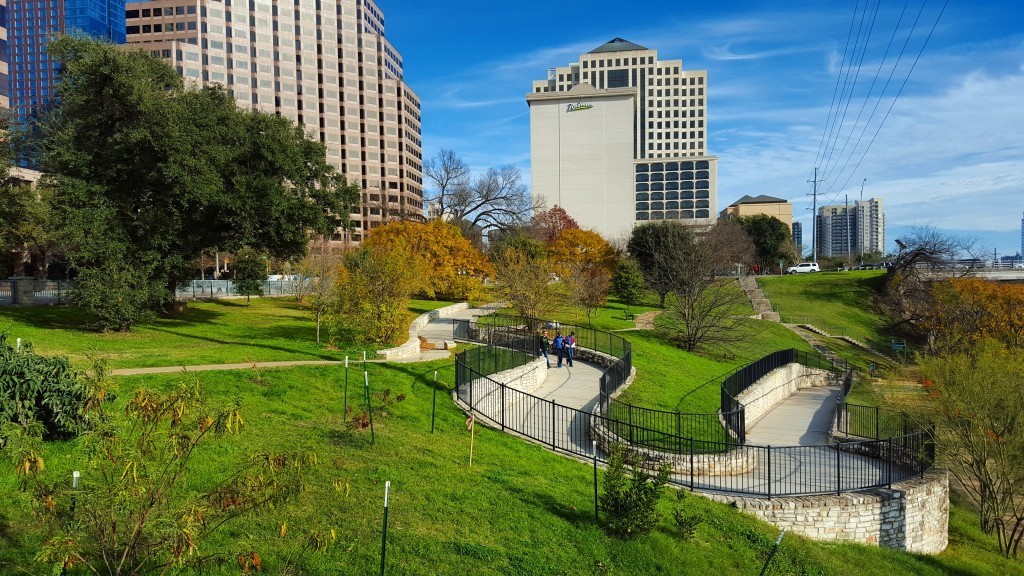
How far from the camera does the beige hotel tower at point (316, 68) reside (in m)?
101

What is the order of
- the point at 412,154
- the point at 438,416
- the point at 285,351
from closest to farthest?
the point at 438,416 → the point at 285,351 → the point at 412,154

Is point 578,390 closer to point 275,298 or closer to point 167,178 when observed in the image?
point 167,178

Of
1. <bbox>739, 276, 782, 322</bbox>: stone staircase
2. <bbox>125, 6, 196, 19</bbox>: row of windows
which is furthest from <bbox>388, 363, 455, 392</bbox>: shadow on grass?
<bbox>125, 6, 196, 19</bbox>: row of windows

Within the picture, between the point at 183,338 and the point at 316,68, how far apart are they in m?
95.6

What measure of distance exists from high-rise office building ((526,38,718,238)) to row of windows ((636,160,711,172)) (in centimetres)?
22

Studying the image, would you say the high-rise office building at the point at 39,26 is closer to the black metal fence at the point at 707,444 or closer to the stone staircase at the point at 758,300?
the stone staircase at the point at 758,300

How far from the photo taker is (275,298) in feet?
154

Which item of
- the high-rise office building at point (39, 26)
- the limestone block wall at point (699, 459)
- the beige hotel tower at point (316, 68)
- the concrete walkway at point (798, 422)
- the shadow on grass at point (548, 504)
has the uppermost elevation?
the high-rise office building at point (39, 26)

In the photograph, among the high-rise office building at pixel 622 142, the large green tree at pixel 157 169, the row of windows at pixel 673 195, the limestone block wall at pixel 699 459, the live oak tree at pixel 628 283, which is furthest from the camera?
the row of windows at pixel 673 195

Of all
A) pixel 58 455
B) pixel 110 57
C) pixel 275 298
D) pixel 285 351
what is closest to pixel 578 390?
pixel 285 351

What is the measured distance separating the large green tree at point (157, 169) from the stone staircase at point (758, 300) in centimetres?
3827

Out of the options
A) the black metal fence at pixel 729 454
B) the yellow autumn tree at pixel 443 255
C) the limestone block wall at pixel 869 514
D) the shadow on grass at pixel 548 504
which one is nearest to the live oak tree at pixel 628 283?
the yellow autumn tree at pixel 443 255

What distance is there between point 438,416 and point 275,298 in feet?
115

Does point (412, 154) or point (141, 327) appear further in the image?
point (412, 154)
